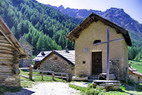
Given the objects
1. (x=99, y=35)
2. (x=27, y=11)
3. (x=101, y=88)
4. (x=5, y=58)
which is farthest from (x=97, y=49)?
(x=27, y=11)

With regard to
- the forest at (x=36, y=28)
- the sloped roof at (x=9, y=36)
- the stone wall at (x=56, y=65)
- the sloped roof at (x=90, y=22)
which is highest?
the forest at (x=36, y=28)

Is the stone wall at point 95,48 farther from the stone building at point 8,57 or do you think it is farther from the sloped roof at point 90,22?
the stone building at point 8,57

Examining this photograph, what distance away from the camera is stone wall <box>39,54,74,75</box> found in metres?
28.0

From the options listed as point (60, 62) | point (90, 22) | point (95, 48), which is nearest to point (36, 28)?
point (60, 62)

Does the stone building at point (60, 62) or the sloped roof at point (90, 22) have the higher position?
the sloped roof at point (90, 22)

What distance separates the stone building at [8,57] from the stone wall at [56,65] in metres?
12.7

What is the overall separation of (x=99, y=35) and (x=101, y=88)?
731cm

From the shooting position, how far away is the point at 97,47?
20.9 metres

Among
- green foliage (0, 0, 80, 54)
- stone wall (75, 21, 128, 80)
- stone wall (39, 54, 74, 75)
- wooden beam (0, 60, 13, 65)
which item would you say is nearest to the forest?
green foliage (0, 0, 80, 54)

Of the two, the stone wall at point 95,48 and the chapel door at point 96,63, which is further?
the chapel door at point 96,63

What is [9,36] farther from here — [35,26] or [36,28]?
[35,26]

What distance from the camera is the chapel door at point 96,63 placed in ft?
70.6

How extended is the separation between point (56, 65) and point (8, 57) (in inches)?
582

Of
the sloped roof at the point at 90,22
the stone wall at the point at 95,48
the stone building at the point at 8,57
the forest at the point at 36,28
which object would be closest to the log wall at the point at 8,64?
the stone building at the point at 8,57
